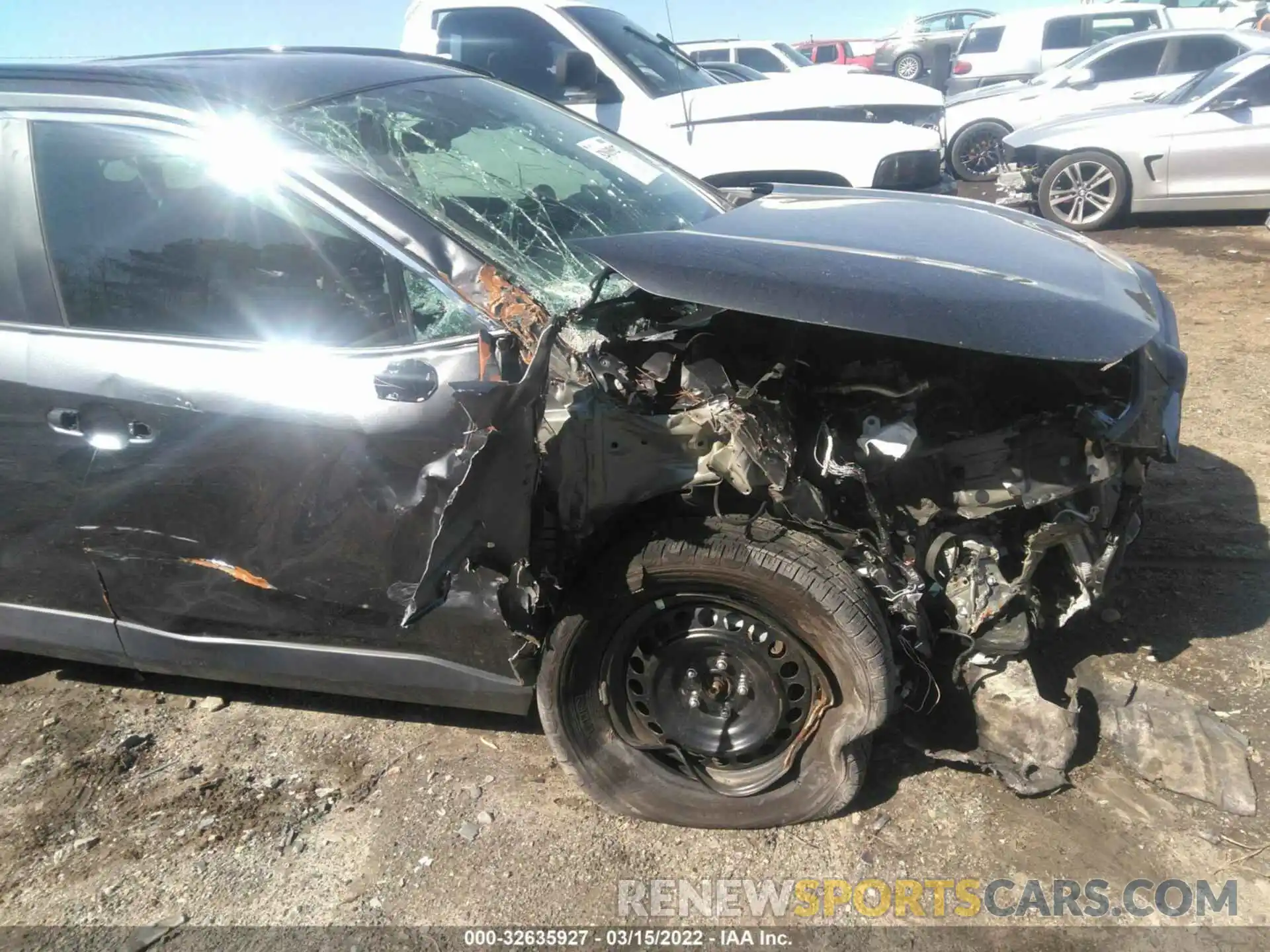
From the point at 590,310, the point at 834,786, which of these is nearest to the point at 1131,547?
the point at 834,786

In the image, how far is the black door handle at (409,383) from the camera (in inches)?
83.7

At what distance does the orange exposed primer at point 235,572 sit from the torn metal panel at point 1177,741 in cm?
235

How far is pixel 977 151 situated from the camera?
36.9 feet

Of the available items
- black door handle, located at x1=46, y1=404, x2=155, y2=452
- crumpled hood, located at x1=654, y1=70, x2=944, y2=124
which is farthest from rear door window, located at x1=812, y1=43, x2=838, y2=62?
black door handle, located at x1=46, y1=404, x2=155, y2=452

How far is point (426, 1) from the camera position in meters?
6.91

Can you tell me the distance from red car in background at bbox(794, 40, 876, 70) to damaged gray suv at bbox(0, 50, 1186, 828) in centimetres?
2313

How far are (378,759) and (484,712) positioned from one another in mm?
347

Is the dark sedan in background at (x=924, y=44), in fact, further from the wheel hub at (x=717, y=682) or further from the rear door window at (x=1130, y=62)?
the wheel hub at (x=717, y=682)

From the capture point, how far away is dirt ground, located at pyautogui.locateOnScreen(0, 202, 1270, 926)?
91.4 inches

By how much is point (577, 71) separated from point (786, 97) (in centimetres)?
147

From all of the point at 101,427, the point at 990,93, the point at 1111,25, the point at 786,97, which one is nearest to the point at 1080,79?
the point at 990,93

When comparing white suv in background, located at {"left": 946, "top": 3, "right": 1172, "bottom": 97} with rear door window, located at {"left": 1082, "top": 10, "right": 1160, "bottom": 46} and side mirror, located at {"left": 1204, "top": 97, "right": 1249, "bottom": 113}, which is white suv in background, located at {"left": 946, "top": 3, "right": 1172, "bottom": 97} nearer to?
rear door window, located at {"left": 1082, "top": 10, "right": 1160, "bottom": 46}

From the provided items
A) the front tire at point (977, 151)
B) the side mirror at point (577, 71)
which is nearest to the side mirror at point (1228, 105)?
the front tire at point (977, 151)

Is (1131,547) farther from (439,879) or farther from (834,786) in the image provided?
(439,879)
